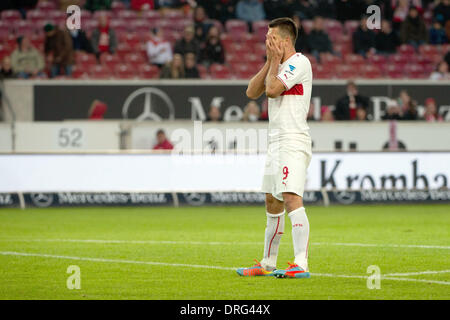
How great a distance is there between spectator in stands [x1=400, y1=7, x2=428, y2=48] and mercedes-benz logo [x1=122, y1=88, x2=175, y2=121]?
742 centimetres

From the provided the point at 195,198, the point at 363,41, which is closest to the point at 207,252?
the point at 195,198

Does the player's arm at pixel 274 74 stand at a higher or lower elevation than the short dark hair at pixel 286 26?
lower

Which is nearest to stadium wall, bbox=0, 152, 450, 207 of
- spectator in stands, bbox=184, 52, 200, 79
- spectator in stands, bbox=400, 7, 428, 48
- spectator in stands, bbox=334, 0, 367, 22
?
spectator in stands, bbox=184, 52, 200, 79

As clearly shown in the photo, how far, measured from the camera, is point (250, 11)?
27.1 m

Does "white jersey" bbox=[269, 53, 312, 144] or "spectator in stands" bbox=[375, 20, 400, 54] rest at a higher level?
"spectator in stands" bbox=[375, 20, 400, 54]

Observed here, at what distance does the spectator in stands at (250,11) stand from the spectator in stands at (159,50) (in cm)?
302

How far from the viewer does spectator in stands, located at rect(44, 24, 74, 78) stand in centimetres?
2420

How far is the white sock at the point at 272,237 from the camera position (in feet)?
29.4

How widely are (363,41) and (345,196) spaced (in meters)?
7.30

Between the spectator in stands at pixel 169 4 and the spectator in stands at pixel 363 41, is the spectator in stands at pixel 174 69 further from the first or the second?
the spectator in stands at pixel 363 41

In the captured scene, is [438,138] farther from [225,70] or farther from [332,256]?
[332,256]

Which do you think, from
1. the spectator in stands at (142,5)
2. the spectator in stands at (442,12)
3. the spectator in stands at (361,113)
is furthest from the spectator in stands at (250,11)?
the spectator in stands at (361,113)

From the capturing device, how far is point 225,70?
82.1 ft

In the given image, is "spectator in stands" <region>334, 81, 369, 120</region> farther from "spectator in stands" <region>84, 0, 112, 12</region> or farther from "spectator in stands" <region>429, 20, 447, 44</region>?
"spectator in stands" <region>84, 0, 112, 12</region>
